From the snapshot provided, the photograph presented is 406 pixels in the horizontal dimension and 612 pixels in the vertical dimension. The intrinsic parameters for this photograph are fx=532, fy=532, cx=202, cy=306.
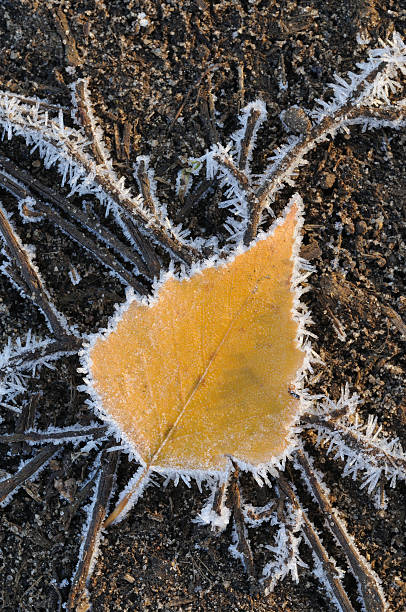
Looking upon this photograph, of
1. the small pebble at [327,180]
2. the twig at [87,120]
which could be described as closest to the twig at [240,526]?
the small pebble at [327,180]

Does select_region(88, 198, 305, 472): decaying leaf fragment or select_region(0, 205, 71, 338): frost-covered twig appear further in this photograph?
select_region(0, 205, 71, 338): frost-covered twig

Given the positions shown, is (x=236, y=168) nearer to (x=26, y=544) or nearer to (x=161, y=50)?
(x=161, y=50)

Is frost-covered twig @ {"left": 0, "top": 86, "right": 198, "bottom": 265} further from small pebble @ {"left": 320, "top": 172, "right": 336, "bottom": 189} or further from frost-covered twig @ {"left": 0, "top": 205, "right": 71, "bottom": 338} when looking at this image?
small pebble @ {"left": 320, "top": 172, "right": 336, "bottom": 189}

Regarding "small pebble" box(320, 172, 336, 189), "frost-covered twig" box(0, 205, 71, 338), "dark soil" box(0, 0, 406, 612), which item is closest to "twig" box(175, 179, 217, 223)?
"dark soil" box(0, 0, 406, 612)

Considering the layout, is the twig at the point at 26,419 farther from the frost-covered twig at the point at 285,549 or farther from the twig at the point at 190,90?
the twig at the point at 190,90

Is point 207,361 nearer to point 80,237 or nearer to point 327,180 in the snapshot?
point 80,237

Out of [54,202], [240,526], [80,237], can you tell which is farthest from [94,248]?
[240,526]
